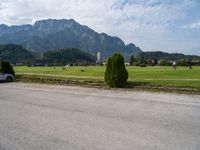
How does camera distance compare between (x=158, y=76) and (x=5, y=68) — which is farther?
(x=5, y=68)

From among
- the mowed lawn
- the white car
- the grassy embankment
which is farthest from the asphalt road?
the white car

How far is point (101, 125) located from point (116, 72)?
39.5 ft

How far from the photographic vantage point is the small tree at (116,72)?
20688 mm

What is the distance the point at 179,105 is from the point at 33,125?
665 centimetres

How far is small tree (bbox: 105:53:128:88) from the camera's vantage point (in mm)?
20688

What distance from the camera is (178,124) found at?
9.13 metres

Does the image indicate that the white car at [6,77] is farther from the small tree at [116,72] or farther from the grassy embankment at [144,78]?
the small tree at [116,72]

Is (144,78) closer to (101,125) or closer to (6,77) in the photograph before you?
(6,77)

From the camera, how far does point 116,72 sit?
20938 mm

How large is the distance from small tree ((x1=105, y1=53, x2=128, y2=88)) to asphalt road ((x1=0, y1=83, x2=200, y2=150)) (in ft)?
21.3

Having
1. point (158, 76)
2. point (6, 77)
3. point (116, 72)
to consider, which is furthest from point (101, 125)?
point (6, 77)

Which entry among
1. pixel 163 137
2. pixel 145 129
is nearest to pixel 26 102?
pixel 145 129

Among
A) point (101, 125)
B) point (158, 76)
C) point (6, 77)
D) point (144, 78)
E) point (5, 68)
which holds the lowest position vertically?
point (101, 125)

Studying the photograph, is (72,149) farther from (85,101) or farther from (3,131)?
(85,101)
